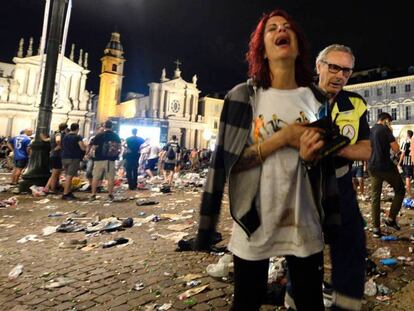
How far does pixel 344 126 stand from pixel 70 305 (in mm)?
2919

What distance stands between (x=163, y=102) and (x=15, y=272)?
53275 mm

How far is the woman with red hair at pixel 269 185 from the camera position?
4.63ft

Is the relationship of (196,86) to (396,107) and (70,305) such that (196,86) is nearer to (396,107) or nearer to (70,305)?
(396,107)

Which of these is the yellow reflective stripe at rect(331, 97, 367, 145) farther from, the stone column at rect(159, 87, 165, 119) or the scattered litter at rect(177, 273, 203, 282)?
the stone column at rect(159, 87, 165, 119)

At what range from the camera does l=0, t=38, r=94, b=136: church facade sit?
43.6m

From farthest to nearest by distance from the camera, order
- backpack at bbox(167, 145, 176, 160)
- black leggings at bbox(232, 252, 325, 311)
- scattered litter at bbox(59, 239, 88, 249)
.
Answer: backpack at bbox(167, 145, 176, 160) → scattered litter at bbox(59, 239, 88, 249) → black leggings at bbox(232, 252, 325, 311)

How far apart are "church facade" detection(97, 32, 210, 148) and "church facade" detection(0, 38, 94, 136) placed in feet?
14.2

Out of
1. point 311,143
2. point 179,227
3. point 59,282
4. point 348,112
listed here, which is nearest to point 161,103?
point 179,227

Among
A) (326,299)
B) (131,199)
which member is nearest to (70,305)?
(326,299)

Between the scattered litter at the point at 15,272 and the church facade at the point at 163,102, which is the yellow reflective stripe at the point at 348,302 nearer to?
the scattered litter at the point at 15,272

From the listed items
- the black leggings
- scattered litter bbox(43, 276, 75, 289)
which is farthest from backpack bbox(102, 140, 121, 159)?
the black leggings

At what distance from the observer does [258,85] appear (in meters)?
1.55

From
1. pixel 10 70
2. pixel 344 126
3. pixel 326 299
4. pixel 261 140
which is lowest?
pixel 326 299

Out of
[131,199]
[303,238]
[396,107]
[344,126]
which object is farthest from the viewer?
[396,107]
